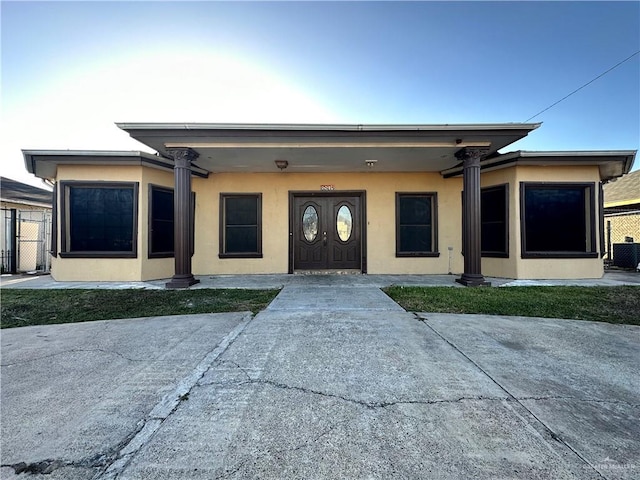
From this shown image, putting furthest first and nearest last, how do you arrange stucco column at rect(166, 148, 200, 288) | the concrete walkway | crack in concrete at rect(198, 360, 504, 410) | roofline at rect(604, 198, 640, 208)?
roofline at rect(604, 198, 640, 208), the concrete walkway, stucco column at rect(166, 148, 200, 288), crack in concrete at rect(198, 360, 504, 410)

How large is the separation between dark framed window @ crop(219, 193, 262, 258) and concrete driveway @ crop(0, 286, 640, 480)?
5046 mm

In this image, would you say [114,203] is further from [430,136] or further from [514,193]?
[514,193]

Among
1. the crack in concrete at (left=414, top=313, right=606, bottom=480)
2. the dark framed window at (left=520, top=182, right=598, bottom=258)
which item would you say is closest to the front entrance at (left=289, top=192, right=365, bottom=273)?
A: the dark framed window at (left=520, top=182, right=598, bottom=258)

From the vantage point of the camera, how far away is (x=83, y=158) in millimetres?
7012

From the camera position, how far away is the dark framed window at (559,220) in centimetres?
739

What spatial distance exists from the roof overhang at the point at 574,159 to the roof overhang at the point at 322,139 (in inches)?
40.5

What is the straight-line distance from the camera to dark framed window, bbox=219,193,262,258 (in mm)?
8539

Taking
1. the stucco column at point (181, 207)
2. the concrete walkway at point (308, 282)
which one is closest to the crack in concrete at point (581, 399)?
the concrete walkway at point (308, 282)

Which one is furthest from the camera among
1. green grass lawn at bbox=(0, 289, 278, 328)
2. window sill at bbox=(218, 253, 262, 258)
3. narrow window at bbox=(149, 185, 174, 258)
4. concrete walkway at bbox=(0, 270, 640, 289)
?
window sill at bbox=(218, 253, 262, 258)

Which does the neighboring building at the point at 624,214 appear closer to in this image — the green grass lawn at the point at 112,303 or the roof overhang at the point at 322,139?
the roof overhang at the point at 322,139

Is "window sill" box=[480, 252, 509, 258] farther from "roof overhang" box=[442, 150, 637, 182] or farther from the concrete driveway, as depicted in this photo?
the concrete driveway

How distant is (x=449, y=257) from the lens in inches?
340

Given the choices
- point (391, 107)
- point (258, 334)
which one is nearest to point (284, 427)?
point (258, 334)

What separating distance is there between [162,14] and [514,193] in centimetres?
1001
